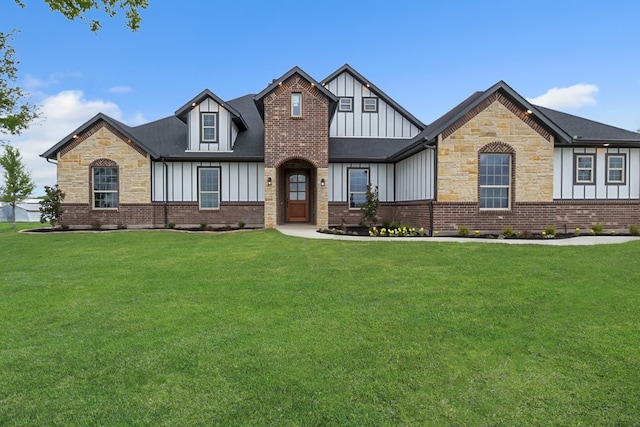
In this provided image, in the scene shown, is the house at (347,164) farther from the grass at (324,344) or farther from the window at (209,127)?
the grass at (324,344)

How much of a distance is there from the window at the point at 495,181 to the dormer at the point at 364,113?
619 cm

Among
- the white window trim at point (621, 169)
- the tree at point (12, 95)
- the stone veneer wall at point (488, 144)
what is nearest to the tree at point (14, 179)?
the tree at point (12, 95)

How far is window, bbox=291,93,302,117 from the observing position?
1421 centimetres

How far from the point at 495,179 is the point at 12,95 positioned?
22.4m

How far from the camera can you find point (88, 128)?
1531 cm

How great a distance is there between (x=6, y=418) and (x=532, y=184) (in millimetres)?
14039

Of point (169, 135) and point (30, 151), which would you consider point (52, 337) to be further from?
point (30, 151)

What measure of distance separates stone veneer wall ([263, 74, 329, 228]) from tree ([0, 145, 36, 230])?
1914 cm

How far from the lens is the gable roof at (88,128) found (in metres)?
15.1

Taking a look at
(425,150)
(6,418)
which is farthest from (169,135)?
(6,418)

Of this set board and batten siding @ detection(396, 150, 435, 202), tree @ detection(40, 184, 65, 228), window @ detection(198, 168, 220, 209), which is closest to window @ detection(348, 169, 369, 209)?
board and batten siding @ detection(396, 150, 435, 202)

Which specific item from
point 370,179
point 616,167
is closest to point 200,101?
point 370,179

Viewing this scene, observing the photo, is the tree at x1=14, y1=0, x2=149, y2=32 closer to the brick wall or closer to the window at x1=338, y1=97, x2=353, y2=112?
the brick wall

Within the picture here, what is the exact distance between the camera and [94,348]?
3.47 meters
